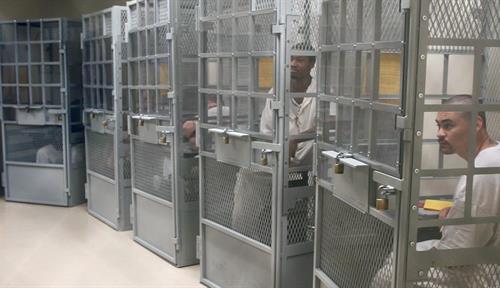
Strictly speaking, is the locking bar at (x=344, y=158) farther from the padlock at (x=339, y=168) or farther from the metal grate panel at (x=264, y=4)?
the metal grate panel at (x=264, y=4)

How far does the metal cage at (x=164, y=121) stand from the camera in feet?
12.4

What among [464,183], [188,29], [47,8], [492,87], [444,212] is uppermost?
Answer: [47,8]

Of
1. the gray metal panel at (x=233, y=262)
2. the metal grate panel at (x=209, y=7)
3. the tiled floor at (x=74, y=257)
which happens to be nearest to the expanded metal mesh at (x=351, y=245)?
the gray metal panel at (x=233, y=262)

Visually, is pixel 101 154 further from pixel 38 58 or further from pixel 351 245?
pixel 351 245

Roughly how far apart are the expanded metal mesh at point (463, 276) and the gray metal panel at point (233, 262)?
1277mm

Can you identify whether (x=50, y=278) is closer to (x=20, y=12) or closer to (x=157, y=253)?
(x=157, y=253)

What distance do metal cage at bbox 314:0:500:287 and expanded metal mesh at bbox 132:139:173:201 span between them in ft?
7.03

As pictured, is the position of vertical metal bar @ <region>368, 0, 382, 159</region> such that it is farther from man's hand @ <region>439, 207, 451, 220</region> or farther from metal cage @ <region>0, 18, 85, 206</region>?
metal cage @ <region>0, 18, 85, 206</region>

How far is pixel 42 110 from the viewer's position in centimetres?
559

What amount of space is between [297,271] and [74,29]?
13.3 feet

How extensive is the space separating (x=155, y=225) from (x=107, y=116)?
1.34 metres

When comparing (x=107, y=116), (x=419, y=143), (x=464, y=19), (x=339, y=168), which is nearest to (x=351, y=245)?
(x=339, y=168)

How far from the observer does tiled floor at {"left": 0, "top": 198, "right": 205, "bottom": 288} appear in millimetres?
3760

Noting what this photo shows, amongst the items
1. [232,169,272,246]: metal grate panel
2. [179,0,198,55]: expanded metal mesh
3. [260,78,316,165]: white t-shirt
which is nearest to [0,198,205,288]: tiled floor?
[232,169,272,246]: metal grate panel
